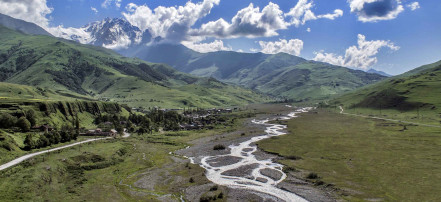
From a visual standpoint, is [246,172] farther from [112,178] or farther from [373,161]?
[373,161]

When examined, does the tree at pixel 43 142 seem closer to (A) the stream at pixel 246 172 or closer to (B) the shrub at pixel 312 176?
(A) the stream at pixel 246 172

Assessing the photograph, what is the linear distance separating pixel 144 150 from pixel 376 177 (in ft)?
291

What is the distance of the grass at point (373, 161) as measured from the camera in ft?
219

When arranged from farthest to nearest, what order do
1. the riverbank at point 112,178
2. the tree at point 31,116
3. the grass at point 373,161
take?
the tree at point 31,116, the grass at point 373,161, the riverbank at point 112,178

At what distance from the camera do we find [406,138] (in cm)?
13562

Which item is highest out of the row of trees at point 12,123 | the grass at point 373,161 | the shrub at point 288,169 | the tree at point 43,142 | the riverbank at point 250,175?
the row of trees at point 12,123

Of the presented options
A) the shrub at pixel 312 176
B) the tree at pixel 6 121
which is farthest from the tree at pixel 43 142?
the shrub at pixel 312 176

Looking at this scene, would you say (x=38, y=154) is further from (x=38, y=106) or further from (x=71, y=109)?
(x=71, y=109)

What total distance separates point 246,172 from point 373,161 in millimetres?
45404

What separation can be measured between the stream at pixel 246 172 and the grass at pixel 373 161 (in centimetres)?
921

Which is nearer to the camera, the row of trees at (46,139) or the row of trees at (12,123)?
the row of trees at (46,139)

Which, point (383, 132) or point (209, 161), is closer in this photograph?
point (209, 161)

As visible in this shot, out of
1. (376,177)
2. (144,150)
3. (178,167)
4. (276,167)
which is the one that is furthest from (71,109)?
(376,177)

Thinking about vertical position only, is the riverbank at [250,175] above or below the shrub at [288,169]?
below
